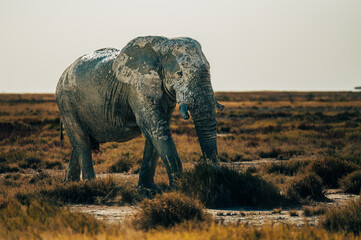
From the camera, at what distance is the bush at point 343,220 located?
225 inches

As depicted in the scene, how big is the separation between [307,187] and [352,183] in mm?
1160

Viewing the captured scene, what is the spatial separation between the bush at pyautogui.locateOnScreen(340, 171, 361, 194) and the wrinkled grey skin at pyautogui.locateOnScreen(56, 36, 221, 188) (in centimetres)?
283

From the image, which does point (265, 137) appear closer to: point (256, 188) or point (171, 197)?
point (256, 188)

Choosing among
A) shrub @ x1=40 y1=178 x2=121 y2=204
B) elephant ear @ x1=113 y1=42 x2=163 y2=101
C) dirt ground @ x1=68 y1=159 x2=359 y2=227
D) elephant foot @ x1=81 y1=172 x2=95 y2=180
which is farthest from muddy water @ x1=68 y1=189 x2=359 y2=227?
elephant ear @ x1=113 y1=42 x2=163 y2=101

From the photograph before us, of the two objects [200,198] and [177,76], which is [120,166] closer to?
[177,76]

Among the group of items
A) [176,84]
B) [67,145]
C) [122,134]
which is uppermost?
[176,84]

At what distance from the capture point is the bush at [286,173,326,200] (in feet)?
26.8

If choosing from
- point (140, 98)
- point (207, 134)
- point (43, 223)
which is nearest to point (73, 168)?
point (140, 98)

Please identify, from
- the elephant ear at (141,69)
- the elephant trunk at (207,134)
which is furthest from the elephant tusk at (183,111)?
the elephant ear at (141,69)

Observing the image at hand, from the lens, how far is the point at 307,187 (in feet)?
27.1

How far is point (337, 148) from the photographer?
650 inches

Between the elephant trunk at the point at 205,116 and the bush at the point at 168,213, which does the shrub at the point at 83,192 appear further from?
the bush at the point at 168,213

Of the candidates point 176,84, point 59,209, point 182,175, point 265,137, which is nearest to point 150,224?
point 59,209

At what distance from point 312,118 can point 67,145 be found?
18.5 m
